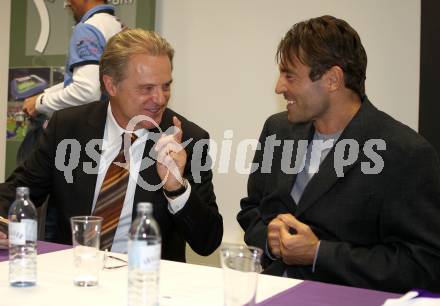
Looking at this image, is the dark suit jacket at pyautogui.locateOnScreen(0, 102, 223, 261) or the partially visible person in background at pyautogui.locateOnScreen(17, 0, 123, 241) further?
the partially visible person in background at pyautogui.locateOnScreen(17, 0, 123, 241)

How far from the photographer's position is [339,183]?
1961 mm

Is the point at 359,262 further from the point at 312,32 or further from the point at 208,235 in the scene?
the point at 312,32

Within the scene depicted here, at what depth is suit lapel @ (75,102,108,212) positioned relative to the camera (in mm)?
2229

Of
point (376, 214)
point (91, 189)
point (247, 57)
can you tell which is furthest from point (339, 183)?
point (247, 57)

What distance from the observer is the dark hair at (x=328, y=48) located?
2082 millimetres

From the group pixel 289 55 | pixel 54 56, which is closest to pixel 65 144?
pixel 289 55

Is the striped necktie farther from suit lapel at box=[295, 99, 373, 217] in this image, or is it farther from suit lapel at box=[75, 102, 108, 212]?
suit lapel at box=[295, 99, 373, 217]

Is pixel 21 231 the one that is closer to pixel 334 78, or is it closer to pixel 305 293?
pixel 305 293

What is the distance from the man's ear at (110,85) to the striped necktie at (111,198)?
303mm

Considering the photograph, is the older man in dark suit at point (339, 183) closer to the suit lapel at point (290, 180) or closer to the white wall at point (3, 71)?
the suit lapel at point (290, 180)

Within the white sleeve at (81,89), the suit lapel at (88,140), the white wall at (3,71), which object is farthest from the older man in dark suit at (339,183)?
the white wall at (3,71)

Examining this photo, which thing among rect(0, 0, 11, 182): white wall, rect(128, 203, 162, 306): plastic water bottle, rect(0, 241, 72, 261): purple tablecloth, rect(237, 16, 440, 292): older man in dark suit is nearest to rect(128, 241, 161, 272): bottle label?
rect(128, 203, 162, 306): plastic water bottle

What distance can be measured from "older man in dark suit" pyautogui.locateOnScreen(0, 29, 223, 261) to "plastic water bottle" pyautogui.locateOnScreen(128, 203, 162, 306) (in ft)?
3.15

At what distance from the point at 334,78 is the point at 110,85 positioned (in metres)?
0.94
